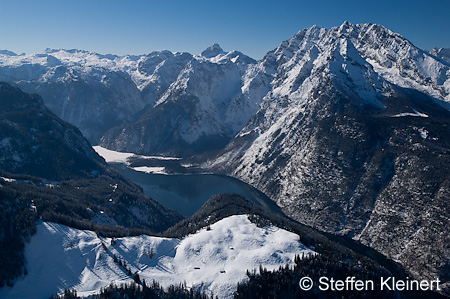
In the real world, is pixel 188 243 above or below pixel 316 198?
below

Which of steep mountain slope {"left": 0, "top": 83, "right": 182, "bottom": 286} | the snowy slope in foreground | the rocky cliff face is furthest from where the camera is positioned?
the rocky cliff face

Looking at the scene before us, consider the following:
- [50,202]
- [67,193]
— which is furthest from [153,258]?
[67,193]

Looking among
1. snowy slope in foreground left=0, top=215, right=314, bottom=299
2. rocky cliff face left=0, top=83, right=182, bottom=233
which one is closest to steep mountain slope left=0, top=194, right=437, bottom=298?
snowy slope in foreground left=0, top=215, right=314, bottom=299

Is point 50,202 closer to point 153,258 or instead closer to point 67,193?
point 67,193

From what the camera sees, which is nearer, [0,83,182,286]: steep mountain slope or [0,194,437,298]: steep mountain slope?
[0,194,437,298]: steep mountain slope

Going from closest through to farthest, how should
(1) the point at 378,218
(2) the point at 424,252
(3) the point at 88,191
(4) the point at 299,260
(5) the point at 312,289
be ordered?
(5) the point at 312,289 < (4) the point at 299,260 < (2) the point at 424,252 < (1) the point at 378,218 < (3) the point at 88,191

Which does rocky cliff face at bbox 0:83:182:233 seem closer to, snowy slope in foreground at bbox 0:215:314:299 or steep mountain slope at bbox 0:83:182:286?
steep mountain slope at bbox 0:83:182:286

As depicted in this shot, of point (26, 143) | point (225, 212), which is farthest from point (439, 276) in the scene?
point (26, 143)

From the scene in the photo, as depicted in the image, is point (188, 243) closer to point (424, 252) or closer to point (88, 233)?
point (88, 233)
